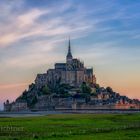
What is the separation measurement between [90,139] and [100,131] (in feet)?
54.9

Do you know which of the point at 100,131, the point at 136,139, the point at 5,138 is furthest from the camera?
the point at 100,131

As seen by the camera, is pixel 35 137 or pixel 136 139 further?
pixel 35 137

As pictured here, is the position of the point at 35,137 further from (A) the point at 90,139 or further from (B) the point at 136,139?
(B) the point at 136,139

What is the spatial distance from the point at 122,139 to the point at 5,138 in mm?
15861

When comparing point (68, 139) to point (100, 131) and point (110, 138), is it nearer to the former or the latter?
point (110, 138)

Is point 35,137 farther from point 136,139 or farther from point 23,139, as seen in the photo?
point 136,139

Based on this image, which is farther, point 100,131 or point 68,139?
point 100,131

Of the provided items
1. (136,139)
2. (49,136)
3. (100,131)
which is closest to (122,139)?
(136,139)

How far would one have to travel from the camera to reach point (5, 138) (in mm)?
70062

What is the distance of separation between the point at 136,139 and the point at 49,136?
13.4 metres

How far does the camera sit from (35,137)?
70500 millimetres

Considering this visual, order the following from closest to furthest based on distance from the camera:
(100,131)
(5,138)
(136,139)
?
(136,139)
(5,138)
(100,131)

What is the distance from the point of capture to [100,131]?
83812 mm

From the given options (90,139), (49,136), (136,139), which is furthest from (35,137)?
(136,139)
